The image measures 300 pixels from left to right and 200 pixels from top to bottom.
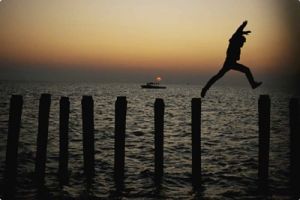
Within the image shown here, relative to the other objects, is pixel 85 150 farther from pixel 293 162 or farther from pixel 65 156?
pixel 293 162

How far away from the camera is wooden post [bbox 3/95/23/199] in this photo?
1045 cm

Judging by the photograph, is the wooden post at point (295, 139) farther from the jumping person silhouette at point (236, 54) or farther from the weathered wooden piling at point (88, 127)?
the weathered wooden piling at point (88, 127)

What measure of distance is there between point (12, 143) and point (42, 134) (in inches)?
31.7

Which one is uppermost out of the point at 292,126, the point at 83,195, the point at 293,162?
the point at 292,126

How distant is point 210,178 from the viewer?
12.0 meters

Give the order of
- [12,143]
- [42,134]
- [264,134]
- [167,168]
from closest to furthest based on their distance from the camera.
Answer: [264,134] < [12,143] < [42,134] < [167,168]

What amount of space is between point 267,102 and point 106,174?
5264mm

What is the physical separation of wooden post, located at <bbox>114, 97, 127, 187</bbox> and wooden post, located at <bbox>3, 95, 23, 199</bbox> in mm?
2559

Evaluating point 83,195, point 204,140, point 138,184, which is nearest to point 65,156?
point 83,195

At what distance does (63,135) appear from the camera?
10773 millimetres

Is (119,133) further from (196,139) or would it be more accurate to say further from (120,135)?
(196,139)

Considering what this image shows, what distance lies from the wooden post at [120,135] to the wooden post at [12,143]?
2559mm

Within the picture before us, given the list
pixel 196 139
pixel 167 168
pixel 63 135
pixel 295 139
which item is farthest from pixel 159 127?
pixel 295 139

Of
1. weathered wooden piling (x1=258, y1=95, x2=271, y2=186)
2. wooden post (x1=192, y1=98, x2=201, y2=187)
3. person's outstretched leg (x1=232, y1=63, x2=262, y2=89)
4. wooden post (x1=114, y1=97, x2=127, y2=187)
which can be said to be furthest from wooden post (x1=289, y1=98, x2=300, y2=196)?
wooden post (x1=114, y1=97, x2=127, y2=187)
